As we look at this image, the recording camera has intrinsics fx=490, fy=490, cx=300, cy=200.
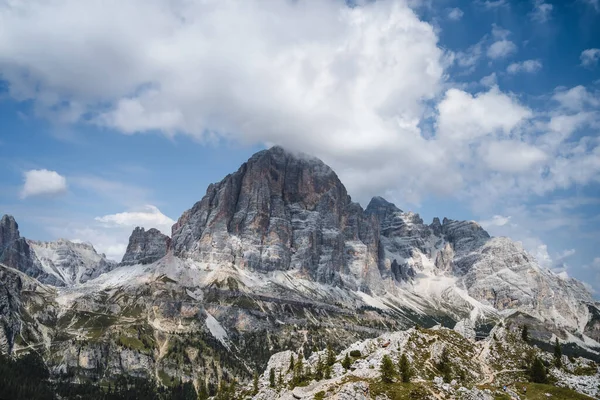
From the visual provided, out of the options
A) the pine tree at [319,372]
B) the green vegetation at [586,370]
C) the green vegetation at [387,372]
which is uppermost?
the green vegetation at [586,370]

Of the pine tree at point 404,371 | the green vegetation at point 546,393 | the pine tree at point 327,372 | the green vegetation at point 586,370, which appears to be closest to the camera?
the green vegetation at point 546,393

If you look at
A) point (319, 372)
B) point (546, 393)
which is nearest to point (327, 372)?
point (319, 372)

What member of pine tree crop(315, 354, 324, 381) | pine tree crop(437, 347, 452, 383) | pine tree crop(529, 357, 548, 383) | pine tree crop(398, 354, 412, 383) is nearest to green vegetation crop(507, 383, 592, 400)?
pine tree crop(529, 357, 548, 383)

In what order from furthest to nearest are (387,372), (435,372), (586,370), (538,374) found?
(586,370) < (538,374) < (435,372) < (387,372)

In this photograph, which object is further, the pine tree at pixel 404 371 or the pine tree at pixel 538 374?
the pine tree at pixel 538 374

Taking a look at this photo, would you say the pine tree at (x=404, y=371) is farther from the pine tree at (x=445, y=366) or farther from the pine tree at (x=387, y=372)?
the pine tree at (x=445, y=366)

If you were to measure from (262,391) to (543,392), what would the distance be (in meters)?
78.8

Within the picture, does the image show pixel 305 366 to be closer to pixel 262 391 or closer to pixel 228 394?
pixel 262 391

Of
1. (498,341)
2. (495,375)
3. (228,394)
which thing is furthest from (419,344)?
(228,394)

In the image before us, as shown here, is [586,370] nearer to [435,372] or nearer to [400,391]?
[435,372]

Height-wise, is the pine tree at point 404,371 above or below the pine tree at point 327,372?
above

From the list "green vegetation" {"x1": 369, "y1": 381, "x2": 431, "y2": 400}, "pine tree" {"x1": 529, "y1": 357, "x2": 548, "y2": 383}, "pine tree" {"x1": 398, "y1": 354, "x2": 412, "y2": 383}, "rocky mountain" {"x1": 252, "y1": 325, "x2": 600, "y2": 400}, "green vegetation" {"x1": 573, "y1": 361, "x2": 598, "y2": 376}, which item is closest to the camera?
"green vegetation" {"x1": 369, "y1": 381, "x2": 431, "y2": 400}

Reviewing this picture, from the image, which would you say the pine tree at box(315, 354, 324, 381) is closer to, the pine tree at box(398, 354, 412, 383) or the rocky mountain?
the rocky mountain

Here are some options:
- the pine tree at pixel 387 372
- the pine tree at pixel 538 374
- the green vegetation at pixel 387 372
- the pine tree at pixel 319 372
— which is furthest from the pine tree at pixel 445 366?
the pine tree at pixel 319 372
